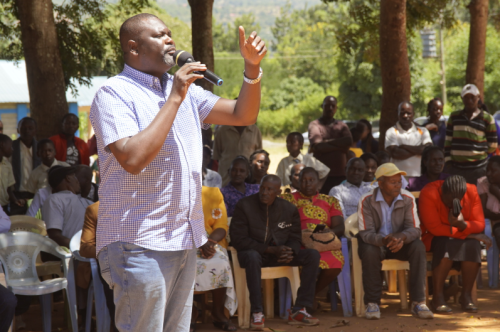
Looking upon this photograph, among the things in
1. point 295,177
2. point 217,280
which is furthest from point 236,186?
point 217,280

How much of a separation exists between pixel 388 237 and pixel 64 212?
3.14m

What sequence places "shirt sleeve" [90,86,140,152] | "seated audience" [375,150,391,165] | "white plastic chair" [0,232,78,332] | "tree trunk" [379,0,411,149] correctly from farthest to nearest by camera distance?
"tree trunk" [379,0,411,149], "seated audience" [375,150,391,165], "white plastic chair" [0,232,78,332], "shirt sleeve" [90,86,140,152]

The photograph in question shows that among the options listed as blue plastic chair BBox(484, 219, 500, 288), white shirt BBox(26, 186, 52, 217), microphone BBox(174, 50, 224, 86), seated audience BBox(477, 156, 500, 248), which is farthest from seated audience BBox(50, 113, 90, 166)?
microphone BBox(174, 50, 224, 86)

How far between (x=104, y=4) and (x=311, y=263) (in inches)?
313

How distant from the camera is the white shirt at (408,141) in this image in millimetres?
8023

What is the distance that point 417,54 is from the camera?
31297 millimetres

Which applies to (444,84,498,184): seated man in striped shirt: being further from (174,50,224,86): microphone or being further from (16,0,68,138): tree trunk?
(174,50,224,86): microphone

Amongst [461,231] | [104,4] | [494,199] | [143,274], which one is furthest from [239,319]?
[104,4]

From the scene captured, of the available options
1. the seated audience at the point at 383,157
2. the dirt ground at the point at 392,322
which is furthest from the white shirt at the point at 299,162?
the dirt ground at the point at 392,322

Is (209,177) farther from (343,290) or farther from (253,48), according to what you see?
(253,48)

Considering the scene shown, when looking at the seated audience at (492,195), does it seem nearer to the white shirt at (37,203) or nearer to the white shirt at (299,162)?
the white shirt at (299,162)

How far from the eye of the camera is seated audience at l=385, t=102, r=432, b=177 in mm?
7953

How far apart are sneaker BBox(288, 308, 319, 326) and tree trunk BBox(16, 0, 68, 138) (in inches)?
165

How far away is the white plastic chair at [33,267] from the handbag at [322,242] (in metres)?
2.25
